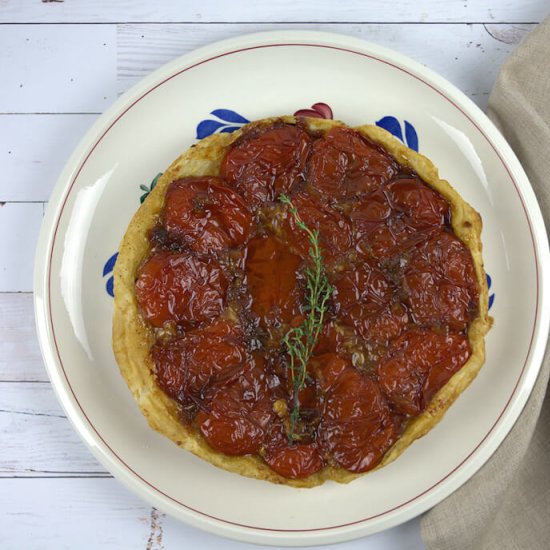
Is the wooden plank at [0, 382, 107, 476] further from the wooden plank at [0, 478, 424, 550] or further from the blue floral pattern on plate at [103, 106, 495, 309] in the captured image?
the blue floral pattern on plate at [103, 106, 495, 309]

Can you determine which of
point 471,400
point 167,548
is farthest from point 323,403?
point 167,548

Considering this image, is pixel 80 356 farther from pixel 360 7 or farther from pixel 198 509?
pixel 360 7

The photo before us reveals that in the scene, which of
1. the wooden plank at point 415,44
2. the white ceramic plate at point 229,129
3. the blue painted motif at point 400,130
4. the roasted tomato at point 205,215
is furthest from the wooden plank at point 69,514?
the blue painted motif at point 400,130

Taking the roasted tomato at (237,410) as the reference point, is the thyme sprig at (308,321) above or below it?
above

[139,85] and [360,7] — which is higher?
[360,7]

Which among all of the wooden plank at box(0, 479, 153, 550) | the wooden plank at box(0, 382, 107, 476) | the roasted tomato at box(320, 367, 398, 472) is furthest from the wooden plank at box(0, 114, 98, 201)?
the roasted tomato at box(320, 367, 398, 472)

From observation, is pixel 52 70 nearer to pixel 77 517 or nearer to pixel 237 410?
pixel 237 410

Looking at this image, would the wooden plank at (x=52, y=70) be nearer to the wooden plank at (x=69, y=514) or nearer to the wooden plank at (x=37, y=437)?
the wooden plank at (x=37, y=437)
